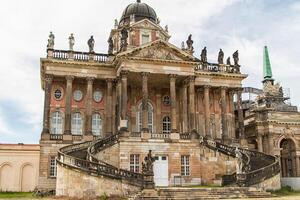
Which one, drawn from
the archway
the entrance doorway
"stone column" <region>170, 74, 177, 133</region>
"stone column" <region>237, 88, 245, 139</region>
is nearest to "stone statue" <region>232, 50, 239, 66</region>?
"stone column" <region>237, 88, 245, 139</region>

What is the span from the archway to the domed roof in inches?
823

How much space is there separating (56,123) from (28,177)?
7663mm

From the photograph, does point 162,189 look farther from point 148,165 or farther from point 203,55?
point 203,55

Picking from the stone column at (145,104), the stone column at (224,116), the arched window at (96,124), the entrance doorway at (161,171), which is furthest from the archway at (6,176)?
the stone column at (224,116)

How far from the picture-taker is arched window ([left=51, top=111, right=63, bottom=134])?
37119 mm

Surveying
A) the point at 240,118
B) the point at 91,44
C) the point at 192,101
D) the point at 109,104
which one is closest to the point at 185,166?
the point at 192,101

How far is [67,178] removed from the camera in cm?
2611

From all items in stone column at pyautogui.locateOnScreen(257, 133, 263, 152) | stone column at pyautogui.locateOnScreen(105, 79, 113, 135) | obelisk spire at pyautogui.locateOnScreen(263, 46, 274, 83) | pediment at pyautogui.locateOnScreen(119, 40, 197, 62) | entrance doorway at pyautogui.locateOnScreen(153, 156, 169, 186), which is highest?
obelisk spire at pyautogui.locateOnScreen(263, 46, 274, 83)

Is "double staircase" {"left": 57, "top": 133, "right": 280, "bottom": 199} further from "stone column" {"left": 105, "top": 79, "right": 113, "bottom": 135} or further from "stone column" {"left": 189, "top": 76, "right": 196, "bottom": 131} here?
"stone column" {"left": 189, "top": 76, "right": 196, "bottom": 131}

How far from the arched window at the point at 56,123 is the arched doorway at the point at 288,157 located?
2665cm

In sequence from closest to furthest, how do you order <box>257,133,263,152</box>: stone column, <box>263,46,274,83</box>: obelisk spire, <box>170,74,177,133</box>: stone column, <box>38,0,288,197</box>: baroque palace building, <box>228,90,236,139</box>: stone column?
<box>38,0,288,197</box>: baroque palace building → <box>170,74,177,133</box>: stone column → <box>228,90,236,139</box>: stone column → <box>257,133,263,152</box>: stone column → <box>263,46,274,83</box>: obelisk spire

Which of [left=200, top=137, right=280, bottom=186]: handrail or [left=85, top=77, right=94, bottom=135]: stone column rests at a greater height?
[left=85, top=77, right=94, bottom=135]: stone column

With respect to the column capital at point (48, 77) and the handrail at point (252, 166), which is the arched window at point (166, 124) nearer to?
the handrail at point (252, 166)

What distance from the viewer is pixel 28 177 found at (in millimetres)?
40625
